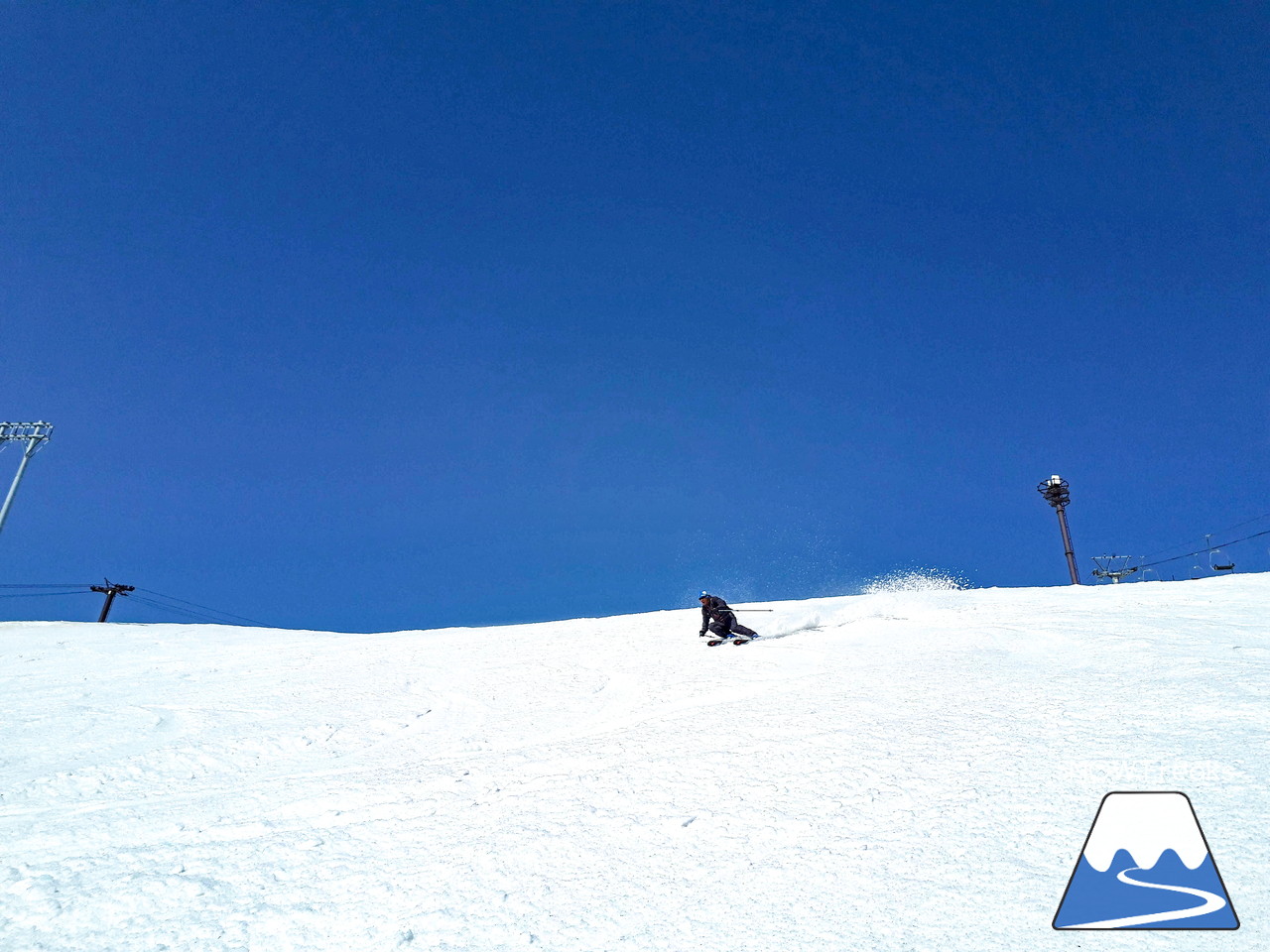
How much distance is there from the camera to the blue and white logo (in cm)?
371

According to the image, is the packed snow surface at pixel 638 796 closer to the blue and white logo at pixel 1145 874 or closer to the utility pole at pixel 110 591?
the blue and white logo at pixel 1145 874

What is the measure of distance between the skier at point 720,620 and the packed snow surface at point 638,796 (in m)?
2.39

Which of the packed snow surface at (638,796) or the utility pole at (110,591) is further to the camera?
the utility pole at (110,591)

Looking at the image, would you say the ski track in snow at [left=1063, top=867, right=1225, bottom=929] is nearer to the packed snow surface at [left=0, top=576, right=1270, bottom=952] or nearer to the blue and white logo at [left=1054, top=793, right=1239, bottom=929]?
the blue and white logo at [left=1054, top=793, right=1239, bottom=929]

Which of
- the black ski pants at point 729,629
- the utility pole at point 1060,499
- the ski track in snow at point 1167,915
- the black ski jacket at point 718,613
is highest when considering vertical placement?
the utility pole at point 1060,499

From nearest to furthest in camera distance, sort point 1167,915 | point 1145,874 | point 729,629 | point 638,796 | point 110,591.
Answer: point 1167,915
point 1145,874
point 638,796
point 729,629
point 110,591

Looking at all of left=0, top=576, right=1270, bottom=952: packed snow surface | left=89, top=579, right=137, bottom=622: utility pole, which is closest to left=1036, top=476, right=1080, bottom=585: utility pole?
left=0, top=576, right=1270, bottom=952: packed snow surface

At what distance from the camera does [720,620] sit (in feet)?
47.9

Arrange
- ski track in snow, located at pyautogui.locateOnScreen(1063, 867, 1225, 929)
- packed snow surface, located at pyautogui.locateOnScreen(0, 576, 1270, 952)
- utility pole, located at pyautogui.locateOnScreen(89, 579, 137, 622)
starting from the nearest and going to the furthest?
ski track in snow, located at pyautogui.locateOnScreen(1063, 867, 1225, 929), packed snow surface, located at pyautogui.locateOnScreen(0, 576, 1270, 952), utility pole, located at pyautogui.locateOnScreen(89, 579, 137, 622)

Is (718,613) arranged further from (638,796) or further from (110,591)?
(110,591)

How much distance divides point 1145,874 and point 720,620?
34.4 ft

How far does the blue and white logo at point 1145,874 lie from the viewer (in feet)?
12.2

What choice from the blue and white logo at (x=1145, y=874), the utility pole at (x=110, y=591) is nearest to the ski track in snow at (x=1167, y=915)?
the blue and white logo at (x=1145, y=874)

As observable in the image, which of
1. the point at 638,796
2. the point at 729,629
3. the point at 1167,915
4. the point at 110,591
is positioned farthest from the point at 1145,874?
the point at 110,591
